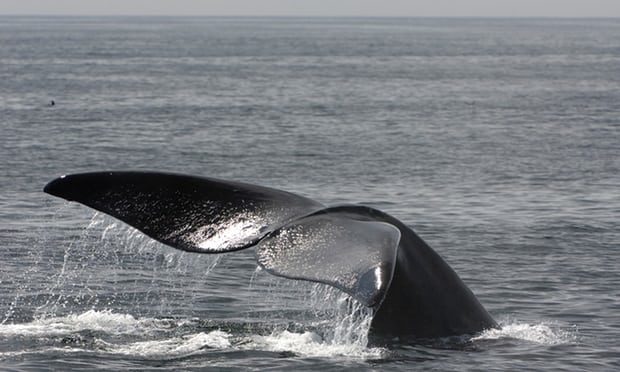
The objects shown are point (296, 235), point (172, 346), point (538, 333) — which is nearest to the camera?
point (296, 235)

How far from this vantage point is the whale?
23.8 feet

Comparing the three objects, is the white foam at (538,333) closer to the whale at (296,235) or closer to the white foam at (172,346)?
the whale at (296,235)

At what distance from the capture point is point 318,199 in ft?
69.3

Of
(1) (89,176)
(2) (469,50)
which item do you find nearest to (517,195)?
(1) (89,176)

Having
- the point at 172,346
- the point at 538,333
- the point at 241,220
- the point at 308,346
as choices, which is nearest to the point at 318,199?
the point at 538,333

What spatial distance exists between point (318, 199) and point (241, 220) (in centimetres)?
1287

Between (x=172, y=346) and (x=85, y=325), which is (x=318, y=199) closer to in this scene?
(x=85, y=325)

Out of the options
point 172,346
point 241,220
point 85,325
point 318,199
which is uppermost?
point 241,220

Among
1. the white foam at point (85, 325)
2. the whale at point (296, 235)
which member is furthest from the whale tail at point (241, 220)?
the white foam at point (85, 325)

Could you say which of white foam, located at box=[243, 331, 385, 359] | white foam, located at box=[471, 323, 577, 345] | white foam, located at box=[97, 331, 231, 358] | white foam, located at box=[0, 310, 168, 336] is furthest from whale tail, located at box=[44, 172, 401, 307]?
white foam, located at box=[0, 310, 168, 336]

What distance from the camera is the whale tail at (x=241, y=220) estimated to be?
24.0 ft

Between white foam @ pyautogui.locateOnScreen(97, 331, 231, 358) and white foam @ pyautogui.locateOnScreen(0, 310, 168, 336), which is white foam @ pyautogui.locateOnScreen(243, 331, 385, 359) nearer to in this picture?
white foam @ pyautogui.locateOnScreen(97, 331, 231, 358)

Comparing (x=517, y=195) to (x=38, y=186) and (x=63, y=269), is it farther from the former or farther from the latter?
(x=63, y=269)

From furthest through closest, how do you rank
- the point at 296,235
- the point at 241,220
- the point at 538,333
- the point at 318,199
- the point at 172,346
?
the point at 318,199 → the point at 538,333 → the point at 172,346 → the point at 241,220 → the point at 296,235
